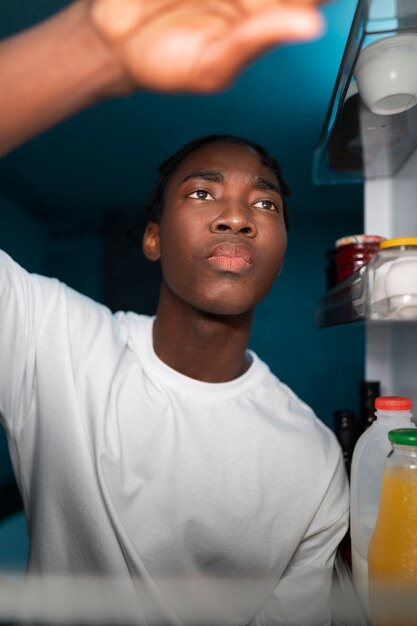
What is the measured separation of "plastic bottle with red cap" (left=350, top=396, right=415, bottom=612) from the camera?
0.62 metres

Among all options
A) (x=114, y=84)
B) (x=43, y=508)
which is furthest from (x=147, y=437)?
(x=114, y=84)

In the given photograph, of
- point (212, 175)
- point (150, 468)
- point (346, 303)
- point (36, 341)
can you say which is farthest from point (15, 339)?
point (346, 303)

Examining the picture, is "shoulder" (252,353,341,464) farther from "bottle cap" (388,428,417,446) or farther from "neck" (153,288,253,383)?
"bottle cap" (388,428,417,446)

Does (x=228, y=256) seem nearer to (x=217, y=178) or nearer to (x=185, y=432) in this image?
(x=217, y=178)

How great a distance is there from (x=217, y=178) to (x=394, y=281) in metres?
0.35

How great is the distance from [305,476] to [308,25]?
0.71 metres

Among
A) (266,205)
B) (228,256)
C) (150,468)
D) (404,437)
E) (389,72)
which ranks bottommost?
(150,468)

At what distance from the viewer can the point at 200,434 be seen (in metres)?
0.83

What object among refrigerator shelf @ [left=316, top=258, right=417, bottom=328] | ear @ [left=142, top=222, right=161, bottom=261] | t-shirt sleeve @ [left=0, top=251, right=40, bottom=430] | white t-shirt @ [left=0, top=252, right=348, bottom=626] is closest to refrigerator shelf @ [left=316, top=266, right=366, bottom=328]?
refrigerator shelf @ [left=316, top=258, right=417, bottom=328]

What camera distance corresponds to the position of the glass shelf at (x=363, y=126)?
1.73 ft

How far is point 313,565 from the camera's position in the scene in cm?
81

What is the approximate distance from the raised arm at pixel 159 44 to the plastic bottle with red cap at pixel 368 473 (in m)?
0.46

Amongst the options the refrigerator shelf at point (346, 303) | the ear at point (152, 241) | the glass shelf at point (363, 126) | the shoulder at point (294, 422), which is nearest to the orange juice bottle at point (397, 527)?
the refrigerator shelf at point (346, 303)

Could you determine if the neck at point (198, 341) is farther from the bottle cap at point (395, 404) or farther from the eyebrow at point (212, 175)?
the bottle cap at point (395, 404)
